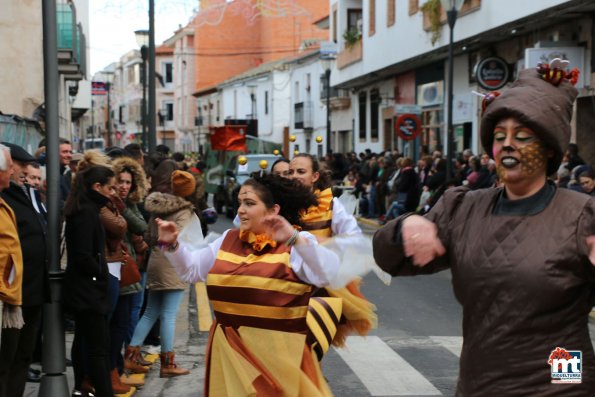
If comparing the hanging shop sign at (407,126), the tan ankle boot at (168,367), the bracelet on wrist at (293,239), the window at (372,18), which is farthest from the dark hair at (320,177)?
the window at (372,18)

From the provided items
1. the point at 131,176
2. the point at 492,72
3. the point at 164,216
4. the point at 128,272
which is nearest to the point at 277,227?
the point at 128,272

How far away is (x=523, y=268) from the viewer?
10.7ft

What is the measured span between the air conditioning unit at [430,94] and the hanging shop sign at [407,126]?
2701 mm

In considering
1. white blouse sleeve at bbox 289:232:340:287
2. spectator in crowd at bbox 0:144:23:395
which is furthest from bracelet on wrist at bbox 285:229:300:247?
spectator in crowd at bbox 0:144:23:395

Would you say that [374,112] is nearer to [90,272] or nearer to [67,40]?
[67,40]

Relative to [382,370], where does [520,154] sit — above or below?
above

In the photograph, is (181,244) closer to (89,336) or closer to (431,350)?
(89,336)

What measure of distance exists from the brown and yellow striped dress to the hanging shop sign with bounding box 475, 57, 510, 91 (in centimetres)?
1751

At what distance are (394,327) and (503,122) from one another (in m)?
7.19

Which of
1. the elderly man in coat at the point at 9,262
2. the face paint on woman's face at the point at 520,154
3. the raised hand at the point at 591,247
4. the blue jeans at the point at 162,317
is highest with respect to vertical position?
the face paint on woman's face at the point at 520,154

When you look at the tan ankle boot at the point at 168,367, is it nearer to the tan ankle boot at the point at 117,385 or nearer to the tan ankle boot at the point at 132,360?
the tan ankle boot at the point at 132,360

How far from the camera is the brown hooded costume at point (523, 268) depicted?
323 centimetres

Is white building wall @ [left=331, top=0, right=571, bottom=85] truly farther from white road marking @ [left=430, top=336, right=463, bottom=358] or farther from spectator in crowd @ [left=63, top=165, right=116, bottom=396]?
spectator in crowd @ [left=63, top=165, right=116, bottom=396]

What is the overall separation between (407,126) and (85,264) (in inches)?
782
